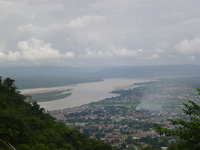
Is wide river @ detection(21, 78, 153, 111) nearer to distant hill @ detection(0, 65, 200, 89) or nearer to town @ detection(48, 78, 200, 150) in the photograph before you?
town @ detection(48, 78, 200, 150)

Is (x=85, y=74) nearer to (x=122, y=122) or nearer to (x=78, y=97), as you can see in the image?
(x=78, y=97)

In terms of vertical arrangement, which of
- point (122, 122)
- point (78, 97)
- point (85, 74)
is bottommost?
point (122, 122)

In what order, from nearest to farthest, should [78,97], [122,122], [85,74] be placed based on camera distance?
[122,122], [78,97], [85,74]

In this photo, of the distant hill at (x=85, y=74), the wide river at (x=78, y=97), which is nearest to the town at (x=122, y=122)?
the wide river at (x=78, y=97)

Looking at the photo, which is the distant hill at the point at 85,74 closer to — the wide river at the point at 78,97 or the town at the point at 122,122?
the wide river at the point at 78,97

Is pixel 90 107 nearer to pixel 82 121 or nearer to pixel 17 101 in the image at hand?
pixel 82 121

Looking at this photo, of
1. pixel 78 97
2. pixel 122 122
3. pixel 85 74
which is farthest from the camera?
pixel 85 74

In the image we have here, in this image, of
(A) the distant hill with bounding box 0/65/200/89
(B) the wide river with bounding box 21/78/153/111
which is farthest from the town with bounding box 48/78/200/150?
(A) the distant hill with bounding box 0/65/200/89

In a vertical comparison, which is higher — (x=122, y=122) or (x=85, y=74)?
(x=85, y=74)

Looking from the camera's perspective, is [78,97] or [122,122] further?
[78,97]

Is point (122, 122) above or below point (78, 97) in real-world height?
below

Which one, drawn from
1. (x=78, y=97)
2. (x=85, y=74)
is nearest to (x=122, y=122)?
(x=78, y=97)
